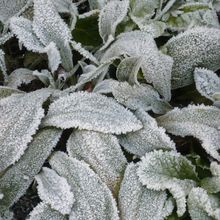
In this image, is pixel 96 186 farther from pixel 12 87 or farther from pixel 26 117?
pixel 12 87

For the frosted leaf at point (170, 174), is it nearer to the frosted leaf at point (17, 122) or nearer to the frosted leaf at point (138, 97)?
the frosted leaf at point (138, 97)

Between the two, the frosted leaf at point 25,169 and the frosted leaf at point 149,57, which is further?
the frosted leaf at point 149,57

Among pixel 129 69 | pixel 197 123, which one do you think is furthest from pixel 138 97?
pixel 197 123

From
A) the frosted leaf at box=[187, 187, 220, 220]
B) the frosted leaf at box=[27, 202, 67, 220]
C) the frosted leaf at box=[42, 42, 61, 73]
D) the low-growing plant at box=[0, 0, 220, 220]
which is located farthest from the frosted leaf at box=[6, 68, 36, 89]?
the frosted leaf at box=[187, 187, 220, 220]

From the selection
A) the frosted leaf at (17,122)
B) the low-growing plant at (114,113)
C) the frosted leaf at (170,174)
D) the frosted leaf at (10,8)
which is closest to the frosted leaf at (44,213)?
the low-growing plant at (114,113)

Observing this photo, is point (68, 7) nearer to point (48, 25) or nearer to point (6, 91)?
point (48, 25)

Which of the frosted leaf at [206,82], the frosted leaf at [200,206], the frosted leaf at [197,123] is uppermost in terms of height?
the frosted leaf at [206,82]
